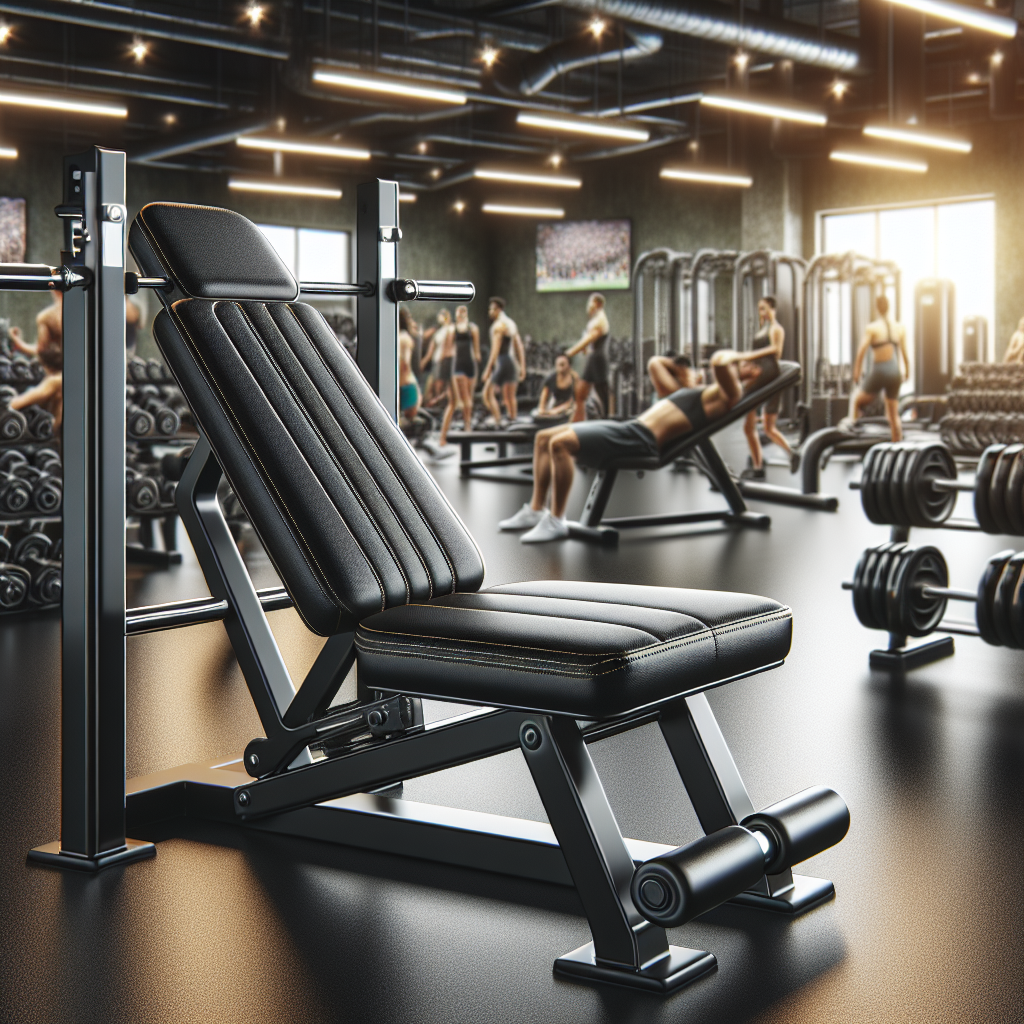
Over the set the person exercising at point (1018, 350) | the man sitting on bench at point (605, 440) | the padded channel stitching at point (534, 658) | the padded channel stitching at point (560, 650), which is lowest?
the padded channel stitching at point (534, 658)

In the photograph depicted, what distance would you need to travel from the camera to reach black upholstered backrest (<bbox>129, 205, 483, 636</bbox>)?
6.34 feet

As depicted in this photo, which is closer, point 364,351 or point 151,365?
point 364,351

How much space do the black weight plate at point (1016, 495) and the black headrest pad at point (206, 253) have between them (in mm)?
2168

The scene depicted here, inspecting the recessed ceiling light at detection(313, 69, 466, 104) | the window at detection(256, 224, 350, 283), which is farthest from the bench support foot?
the window at detection(256, 224, 350, 283)

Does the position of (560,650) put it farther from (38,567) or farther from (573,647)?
(38,567)

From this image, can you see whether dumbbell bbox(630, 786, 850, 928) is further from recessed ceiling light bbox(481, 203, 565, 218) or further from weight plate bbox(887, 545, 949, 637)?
recessed ceiling light bbox(481, 203, 565, 218)

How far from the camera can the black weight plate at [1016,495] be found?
3.42 metres

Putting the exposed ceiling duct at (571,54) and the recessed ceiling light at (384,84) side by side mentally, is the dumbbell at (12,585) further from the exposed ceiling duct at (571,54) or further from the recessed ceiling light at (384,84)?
the exposed ceiling duct at (571,54)

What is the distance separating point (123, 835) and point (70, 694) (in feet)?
0.88

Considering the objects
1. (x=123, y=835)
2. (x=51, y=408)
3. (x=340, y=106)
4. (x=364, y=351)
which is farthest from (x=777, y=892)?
(x=340, y=106)

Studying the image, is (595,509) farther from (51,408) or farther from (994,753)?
(994,753)

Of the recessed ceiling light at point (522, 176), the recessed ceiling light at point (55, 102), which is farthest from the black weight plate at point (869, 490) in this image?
the recessed ceiling light at point (522, 176)

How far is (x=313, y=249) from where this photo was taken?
60.2 feet

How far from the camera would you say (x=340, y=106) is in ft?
45.4
